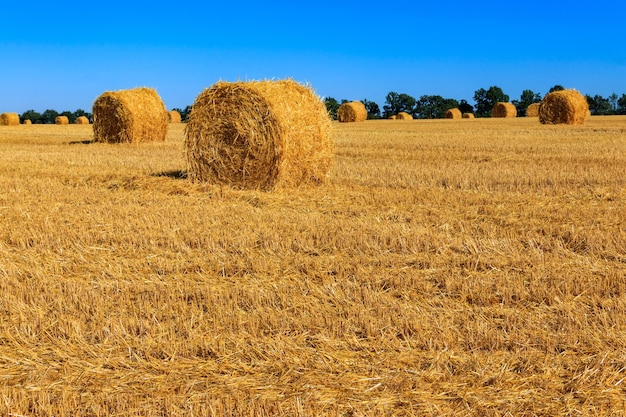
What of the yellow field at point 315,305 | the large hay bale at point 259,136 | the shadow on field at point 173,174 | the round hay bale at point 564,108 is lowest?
the yellow field at point 315,305

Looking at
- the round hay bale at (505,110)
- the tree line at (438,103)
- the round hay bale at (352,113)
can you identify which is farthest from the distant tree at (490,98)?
the round hay bale at (352,113)

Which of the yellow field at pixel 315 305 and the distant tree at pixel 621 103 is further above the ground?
the distant tree at pixel 621 103

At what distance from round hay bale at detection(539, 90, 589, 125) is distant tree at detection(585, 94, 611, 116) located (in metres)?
41.7

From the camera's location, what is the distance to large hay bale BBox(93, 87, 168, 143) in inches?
765

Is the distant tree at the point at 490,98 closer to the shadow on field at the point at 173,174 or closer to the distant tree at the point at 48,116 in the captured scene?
the distant tree at the point at 48,116

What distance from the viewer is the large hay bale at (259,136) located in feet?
33.8

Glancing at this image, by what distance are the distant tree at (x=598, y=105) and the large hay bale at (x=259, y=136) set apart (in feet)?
206

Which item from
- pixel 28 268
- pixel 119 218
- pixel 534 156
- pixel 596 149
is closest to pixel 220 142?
pixel 119 218

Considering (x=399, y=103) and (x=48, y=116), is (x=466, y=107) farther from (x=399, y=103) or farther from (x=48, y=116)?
Answer: (x=48, y=116)

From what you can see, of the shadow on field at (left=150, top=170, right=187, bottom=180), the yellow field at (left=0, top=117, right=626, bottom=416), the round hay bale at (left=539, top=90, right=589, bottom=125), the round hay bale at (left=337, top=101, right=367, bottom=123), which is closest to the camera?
the yellow field at (left=0, top=117, right=626, bottom=416)

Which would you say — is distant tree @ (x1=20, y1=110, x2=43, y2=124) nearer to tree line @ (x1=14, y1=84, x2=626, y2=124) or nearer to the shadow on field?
tree line @ (x1=14, y1=84, x2=626, y2=124)

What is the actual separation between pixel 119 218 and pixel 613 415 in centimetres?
576

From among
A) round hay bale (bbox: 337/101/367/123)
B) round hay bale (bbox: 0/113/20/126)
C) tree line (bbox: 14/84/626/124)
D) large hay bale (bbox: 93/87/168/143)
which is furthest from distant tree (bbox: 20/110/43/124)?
large hay bale (bbox: 93/87/168/143)

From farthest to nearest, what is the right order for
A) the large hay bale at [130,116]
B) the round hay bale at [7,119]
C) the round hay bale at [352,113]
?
the round hay bale at [7,119]
the round hay bale at [352,113]
the large hay bale at [130,116]
